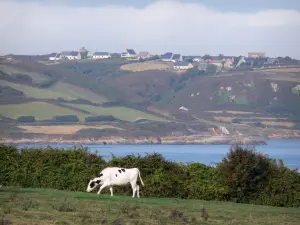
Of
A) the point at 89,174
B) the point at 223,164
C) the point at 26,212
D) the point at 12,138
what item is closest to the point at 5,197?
the point at 26,212

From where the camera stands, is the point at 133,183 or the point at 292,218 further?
the point at 133,183

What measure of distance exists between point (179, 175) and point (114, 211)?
8.90m

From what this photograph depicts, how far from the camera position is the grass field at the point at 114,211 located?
20656 millimetres

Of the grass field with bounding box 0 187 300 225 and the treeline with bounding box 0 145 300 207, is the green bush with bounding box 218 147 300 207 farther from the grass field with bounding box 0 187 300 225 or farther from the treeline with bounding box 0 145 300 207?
the grass field with bounding box 0 187 300 225

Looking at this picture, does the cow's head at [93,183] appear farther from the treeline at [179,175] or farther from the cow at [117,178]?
the treeline at [179,175]

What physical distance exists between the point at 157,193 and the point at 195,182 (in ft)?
4.68

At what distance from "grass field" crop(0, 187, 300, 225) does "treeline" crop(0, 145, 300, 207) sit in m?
2.65

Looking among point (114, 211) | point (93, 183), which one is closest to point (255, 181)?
point (93, 183)

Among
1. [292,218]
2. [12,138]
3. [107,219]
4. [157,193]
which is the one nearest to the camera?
[107,219]

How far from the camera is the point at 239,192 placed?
3166 centimetres

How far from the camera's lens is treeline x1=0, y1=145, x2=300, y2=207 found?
3136 cm

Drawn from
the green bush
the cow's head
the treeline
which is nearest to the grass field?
the cow's head

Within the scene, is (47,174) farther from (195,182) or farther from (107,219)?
(107,219)

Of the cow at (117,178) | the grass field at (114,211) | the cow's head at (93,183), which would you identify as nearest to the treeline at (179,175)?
the cow's head at (93,183)
